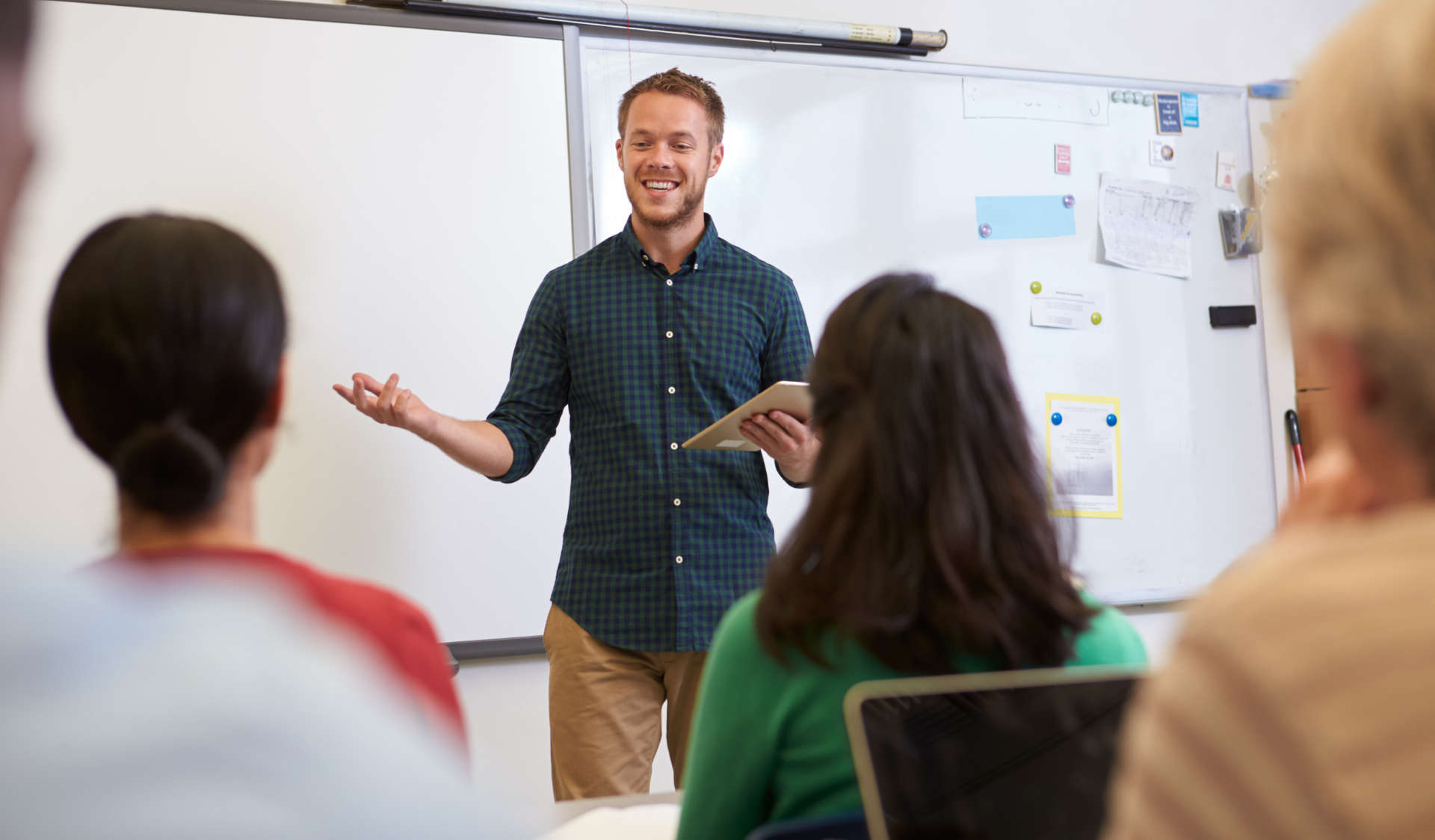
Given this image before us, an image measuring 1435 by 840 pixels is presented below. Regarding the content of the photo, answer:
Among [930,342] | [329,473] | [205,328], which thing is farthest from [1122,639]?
[329,473]

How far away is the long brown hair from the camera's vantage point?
3.07 ft

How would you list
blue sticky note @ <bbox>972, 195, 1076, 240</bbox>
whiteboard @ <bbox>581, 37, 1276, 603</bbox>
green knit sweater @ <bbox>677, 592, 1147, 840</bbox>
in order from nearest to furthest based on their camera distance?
1. green knit sweater @ <bbox>677, 592, 1147, 840</bbox>
2. whiteboard @ <bbox>581, 37, 1276, 603</bbox>
3. blue sticky note @ <bbox>972, 195, 1076, 240</bbox>

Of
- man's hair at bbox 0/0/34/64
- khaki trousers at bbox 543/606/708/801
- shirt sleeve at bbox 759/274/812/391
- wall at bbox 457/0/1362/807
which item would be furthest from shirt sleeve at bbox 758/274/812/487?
man's hair at bbox 0/0/34/64

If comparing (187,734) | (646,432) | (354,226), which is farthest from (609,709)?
(187,734)

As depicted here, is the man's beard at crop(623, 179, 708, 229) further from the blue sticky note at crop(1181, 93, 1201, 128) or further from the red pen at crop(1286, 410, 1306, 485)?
the red pen at crop(1286, 410, 1306, 485)

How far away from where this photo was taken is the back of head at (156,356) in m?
0.70

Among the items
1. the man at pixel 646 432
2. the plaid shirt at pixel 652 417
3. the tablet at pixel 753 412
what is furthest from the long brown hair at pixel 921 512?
the plaid shirt at pixel 652 417

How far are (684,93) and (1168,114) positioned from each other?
1803 millimetres

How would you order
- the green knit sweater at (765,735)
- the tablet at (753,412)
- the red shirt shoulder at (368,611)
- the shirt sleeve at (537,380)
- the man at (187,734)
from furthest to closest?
the shirt sleeve at (537,380)
the tablet at (753,412)
the green knit sweater at (765,735)
the red shirt shoulder at (368,611)
the man at (187,734)

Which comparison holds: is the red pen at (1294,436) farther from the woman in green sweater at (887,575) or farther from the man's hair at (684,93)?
the woman in green sweater at (887,575)

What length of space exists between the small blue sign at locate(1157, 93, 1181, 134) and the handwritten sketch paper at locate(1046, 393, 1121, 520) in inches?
33.3

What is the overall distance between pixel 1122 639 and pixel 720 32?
89.5 inches

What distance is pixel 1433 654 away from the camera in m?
0.37

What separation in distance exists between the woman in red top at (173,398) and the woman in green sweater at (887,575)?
0.97 feet
